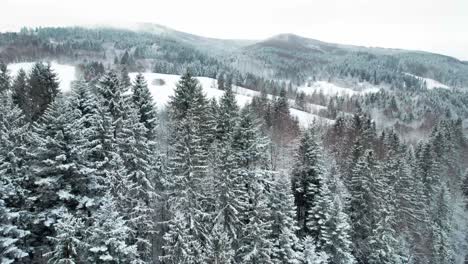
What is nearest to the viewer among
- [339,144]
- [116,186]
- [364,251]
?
[116,186]

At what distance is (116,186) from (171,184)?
6171 millimetres

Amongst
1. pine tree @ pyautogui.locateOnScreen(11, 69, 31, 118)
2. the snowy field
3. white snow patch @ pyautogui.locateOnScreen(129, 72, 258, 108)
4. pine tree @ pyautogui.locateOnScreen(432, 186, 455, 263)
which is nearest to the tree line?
pine tree @ pyautogui.locateOnScreen(11, 69, 31, 118)

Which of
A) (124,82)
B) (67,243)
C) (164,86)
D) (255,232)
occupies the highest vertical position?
(124,82)

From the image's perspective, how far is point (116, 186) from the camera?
26.8 metres

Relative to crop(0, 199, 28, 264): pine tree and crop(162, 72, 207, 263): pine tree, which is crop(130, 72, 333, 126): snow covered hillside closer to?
crop(162, 72, 207, 263): pine tree

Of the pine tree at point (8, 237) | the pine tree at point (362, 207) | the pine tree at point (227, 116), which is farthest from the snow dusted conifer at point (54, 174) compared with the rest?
the pine tree at point (362, 207)

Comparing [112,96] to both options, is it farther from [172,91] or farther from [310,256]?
[172,91]

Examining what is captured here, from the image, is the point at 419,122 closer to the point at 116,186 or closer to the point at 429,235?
the point at 429,235

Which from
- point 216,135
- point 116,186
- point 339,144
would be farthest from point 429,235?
point 116,186

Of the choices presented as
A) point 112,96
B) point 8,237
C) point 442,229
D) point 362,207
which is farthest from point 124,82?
point 442,229

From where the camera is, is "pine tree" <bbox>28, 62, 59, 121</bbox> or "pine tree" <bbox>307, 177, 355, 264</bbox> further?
"pine tree" <bbox>28, 62, 59, 121</bbox>

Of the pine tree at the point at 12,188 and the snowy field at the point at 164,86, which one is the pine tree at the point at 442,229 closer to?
the pine tree at the point at 12,188

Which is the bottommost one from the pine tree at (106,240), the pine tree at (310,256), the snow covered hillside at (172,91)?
→ the pine tree at (310,256)

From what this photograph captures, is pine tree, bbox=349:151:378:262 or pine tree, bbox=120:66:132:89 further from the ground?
pine tree, bbox=120:66:132:89
